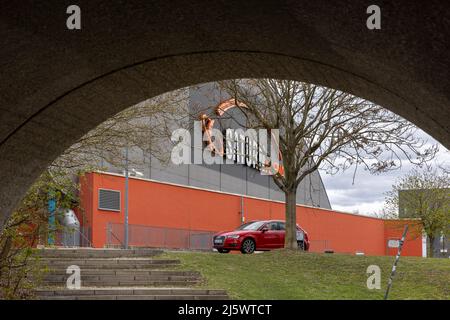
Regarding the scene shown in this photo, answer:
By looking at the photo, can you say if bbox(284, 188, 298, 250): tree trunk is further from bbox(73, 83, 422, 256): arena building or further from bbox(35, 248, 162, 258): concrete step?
bbox(35, 248, 162, 258): concrete step

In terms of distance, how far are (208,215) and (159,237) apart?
4.72 metres

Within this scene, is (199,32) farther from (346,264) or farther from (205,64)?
(346,264)

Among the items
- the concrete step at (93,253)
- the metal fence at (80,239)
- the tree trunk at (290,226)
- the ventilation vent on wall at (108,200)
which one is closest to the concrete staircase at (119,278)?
the concrete step at (93,253)

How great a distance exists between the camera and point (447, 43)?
10.8 feet

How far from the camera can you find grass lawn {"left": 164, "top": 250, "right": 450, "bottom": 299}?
15.1 meters

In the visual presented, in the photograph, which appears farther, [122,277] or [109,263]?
[109,263]

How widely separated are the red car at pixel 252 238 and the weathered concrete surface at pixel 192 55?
19.3m

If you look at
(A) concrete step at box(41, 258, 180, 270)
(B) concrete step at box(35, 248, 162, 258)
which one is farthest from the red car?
(A) concrete step at box(41, 258, 180, 270)

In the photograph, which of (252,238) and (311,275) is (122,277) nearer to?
(311,275)

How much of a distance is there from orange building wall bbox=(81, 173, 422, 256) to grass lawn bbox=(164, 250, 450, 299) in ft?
16.2

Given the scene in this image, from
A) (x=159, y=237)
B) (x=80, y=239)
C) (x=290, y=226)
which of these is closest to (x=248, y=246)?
(x=290, y=226)

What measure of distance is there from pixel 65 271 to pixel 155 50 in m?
12.7

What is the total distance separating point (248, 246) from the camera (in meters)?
24.9
